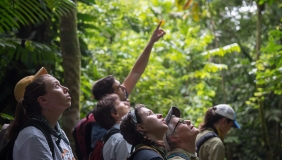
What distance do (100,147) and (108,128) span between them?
210 millimetres

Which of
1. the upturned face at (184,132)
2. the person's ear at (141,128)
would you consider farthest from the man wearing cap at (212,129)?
the person's ear at (141,128)

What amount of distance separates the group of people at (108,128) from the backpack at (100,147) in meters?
0.06

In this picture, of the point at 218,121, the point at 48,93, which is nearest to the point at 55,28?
the point at 218,121

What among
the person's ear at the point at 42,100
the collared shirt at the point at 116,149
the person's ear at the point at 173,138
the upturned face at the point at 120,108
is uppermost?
the person's ear at the point at 42,100

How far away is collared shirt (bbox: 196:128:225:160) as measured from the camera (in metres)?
4.46

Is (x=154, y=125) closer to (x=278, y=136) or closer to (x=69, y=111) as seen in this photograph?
(x=69, y=111)

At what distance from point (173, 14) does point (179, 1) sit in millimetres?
3545

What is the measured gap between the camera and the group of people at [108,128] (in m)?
2.70

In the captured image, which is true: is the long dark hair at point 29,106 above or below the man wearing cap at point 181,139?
above

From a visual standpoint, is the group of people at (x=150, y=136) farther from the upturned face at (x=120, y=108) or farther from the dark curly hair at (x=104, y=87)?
the dark curly hair at (x=104, y=87)

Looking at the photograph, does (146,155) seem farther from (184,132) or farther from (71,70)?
(71,70)

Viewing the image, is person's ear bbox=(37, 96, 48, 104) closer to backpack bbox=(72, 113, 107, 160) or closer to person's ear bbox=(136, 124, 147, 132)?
person's ear bbox=(136, 124, 147, 132)

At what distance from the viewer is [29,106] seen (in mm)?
2936

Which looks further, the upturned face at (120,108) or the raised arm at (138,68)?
the raised arm at (138,68)
